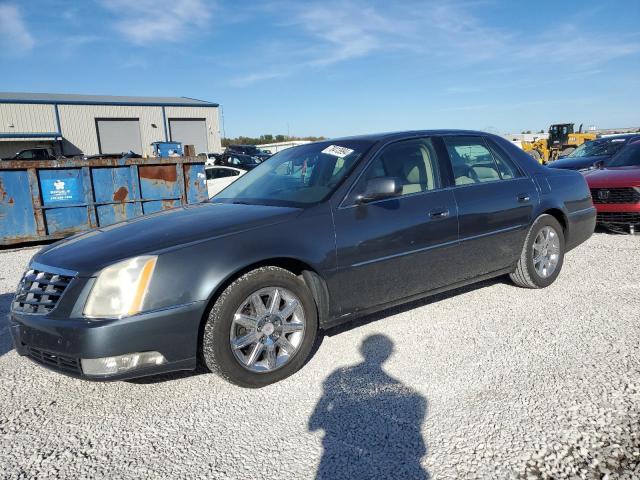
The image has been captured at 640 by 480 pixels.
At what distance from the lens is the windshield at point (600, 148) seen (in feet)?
38.1

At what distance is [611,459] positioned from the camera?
2.20 m

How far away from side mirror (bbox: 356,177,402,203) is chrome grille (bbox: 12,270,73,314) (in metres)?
1.94

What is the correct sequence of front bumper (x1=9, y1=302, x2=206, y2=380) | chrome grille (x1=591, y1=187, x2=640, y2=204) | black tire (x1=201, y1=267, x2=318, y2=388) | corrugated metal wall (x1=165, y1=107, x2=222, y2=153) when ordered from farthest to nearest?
1. corrugated metal wall (x1=165, y1=107, x2=222, y2=153)
2. chrome grille (x1=591, y1=187, x2=640, y2=204)
3. black tire (x1=201, y1=267, x2=318, y2=388)
4. front bumper (x1=9, y1=302, x2=206, y2=380)

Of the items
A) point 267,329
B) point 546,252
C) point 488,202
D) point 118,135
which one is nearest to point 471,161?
point 488,202

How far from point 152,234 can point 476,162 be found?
112 inches

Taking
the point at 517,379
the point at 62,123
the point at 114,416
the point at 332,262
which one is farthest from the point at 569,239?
the point at 62,123

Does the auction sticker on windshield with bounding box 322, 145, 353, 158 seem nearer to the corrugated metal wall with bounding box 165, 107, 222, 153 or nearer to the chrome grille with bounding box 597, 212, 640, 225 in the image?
the chrome grille with bounding box 597, 212, 640, 225

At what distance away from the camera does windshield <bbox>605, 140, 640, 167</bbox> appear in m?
8.29

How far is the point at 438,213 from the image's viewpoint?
12.6ft

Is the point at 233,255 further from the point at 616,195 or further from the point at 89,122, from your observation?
the point at 89,122

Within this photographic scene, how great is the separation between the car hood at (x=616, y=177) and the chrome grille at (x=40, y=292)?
287 inches

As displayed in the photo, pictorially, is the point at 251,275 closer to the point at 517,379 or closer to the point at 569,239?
the point at 517,379

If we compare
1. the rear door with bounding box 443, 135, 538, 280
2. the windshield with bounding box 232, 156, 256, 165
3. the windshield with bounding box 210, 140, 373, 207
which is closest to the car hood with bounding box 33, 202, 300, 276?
the windshield with bounding box 210, 140, 373, 207

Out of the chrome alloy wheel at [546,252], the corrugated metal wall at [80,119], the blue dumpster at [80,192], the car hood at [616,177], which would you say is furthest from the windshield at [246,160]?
the chrome alloy wheel at [546,252]
